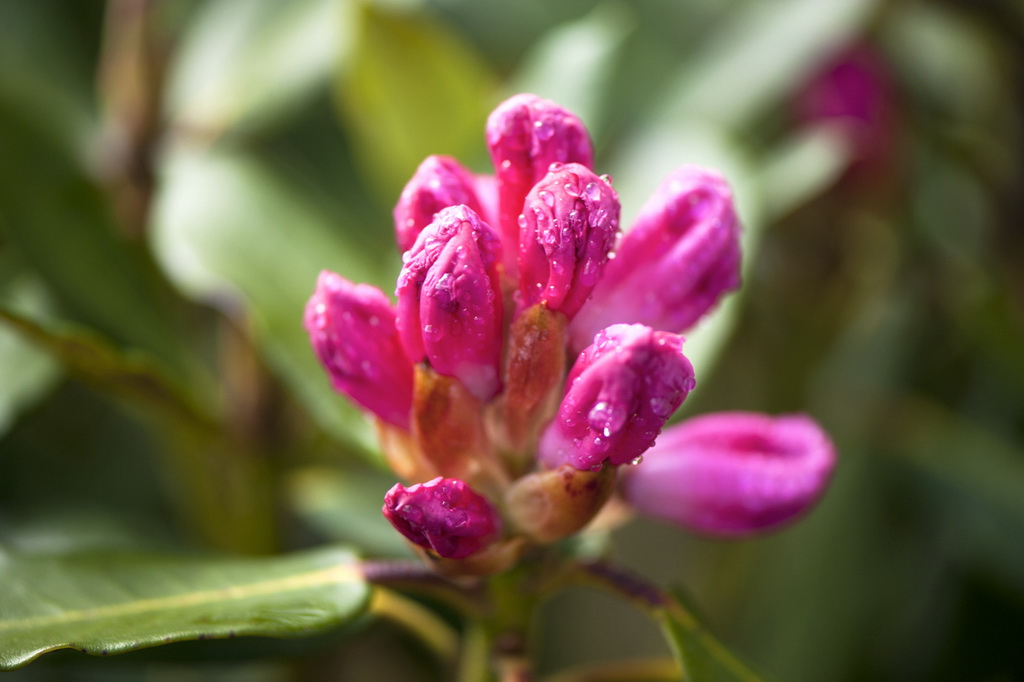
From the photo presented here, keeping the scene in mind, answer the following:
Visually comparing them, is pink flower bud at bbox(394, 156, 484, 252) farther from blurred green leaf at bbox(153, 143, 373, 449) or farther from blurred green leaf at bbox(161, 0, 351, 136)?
blurred green leaf at bbox(161, 0, 351, 136)

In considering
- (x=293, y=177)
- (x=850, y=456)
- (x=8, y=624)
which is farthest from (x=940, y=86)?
(x=8, y=624)

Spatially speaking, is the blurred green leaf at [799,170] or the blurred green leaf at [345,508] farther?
the blurred green leaf at [799,170]

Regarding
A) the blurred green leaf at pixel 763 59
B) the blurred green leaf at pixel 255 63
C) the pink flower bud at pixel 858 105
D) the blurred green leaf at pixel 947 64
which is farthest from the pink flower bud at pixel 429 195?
the blurred green leaf at pixel 947 64

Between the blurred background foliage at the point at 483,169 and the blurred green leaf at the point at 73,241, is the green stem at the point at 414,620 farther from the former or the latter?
the blurred green leaf at the point at 73,241

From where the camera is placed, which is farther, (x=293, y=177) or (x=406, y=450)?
(x=293, y=177)

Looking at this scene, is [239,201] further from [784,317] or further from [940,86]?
[940,86]

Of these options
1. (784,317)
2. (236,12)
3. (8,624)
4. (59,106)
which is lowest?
(8,624)

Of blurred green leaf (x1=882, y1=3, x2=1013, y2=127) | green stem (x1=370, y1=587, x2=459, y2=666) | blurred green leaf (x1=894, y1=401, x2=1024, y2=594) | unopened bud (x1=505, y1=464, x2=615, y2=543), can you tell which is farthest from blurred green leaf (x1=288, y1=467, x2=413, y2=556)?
blurred green leaf (x1=882, y1=3, x2=1013, y2=127)
